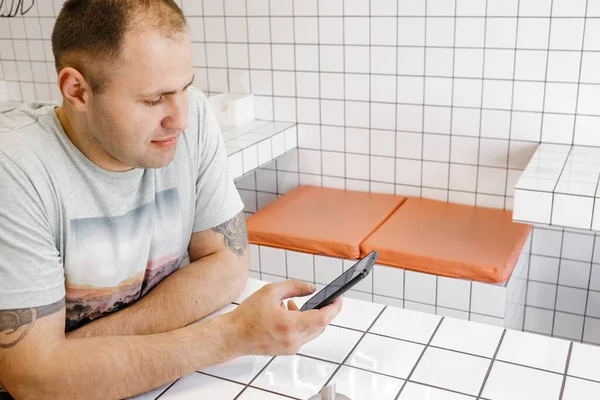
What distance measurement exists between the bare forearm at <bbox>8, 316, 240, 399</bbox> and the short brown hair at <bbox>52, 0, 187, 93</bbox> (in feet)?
1.48

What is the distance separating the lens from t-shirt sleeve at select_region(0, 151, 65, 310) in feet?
3.43

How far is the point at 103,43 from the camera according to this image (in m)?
1.10

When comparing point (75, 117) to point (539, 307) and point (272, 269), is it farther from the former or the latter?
point (539, 307)

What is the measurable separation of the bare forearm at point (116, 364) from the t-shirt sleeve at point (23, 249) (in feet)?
0.31

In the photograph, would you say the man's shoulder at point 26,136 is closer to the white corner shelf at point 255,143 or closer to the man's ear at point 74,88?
the man's ear at point 74,88

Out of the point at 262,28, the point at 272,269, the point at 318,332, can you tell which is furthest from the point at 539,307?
the point at 318,332

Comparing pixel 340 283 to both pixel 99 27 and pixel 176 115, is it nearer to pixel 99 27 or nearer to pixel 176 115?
pixel 176 115

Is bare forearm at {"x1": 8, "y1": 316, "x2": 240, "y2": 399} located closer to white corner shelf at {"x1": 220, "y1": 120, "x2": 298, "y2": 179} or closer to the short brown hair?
the short brown hair

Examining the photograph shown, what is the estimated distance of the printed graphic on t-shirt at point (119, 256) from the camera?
1.21 metres

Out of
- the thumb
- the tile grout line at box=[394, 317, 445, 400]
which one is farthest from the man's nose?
the tile grout line at box=[394, 317, 445, 400]

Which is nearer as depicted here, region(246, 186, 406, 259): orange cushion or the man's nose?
the man's nose

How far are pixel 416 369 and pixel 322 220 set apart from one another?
1.59m

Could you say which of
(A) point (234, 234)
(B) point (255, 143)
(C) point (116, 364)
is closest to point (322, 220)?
(B) point (255, 143)

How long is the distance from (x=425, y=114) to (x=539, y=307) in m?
0.95
